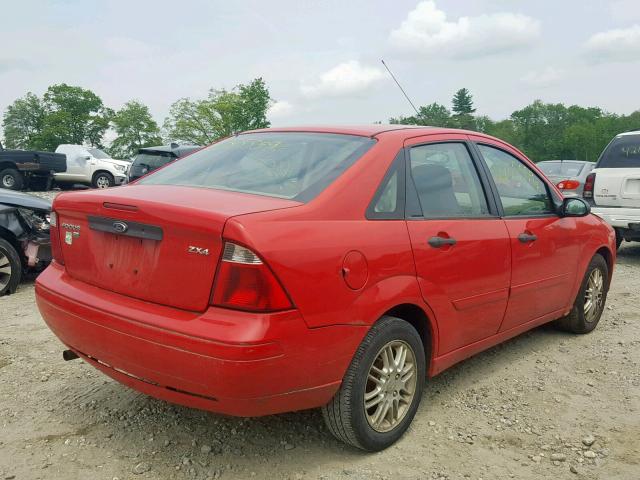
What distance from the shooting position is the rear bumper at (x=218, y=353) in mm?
2314

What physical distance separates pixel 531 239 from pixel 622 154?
5.54m

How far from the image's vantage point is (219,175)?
10.2ft

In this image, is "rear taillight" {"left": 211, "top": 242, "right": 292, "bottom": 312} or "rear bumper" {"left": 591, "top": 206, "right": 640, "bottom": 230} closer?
"rear taillight" {"left": 211, "top": 242, "right": 292, "bottom": 312}

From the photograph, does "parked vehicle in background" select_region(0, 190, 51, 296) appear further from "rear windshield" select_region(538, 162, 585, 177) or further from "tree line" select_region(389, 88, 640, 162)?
"tree line" select_region(389, 88, 640, 162)

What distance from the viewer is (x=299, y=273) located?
2412 mm

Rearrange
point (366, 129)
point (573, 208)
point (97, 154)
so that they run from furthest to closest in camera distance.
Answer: point (97, 154), point (573, 208), point (366, 129)

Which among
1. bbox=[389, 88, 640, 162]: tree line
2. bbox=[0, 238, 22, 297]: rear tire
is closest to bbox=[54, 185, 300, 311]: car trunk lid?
bbox=[0, 238, 22, 297]: rear tire

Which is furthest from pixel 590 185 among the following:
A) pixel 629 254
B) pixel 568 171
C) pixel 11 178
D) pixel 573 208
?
pixel 11 178

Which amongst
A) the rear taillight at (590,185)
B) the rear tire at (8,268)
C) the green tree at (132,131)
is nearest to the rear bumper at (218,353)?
the rear tire at (8,268)

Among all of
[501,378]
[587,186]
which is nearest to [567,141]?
[587,186]

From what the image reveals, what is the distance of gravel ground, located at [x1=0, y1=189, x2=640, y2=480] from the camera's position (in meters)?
2.78

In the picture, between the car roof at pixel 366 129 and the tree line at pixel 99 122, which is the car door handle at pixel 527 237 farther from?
the tree line at pixel 99 122

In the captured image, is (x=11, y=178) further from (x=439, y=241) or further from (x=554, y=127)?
(x=554, y=127)

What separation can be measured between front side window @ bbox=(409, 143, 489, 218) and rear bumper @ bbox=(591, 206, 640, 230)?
5234 mm
